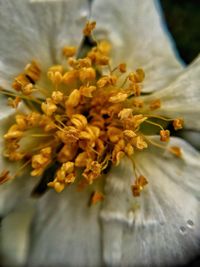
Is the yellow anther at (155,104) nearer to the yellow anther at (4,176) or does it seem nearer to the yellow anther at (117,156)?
the yellow anther at (117,156)

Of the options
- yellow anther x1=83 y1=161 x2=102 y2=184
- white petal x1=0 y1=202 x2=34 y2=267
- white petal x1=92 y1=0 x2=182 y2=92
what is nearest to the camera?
yellow anther x1=83 y1=161 x2=102 y2=184

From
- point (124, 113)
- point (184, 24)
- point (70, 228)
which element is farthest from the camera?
point (184, 24)

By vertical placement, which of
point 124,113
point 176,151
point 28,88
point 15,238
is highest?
point 28,88

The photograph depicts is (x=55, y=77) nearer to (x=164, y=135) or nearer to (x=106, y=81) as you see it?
(x=106, y=81)

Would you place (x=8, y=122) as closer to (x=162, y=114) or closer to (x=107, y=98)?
(x=107, y=98)

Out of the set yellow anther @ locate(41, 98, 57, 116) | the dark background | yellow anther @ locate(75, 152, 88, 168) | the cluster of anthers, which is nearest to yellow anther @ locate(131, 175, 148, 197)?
the cluster of anthers

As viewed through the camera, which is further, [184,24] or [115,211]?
[184,24]

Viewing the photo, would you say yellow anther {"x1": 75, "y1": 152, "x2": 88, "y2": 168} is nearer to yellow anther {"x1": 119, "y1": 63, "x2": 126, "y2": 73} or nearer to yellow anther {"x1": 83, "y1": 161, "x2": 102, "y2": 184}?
yellow anther {"x1": 83, "y1": 161, "x2": 102, "y2": 184}

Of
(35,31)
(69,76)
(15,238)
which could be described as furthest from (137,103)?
(15,238)
